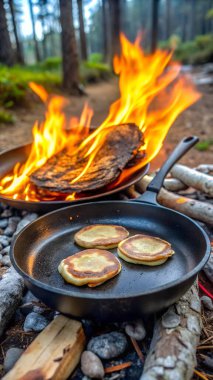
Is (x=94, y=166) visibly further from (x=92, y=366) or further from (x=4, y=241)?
(x=92, y=366)

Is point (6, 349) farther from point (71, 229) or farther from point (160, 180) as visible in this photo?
point (160, 180)

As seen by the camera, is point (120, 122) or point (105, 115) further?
point (105, 115)

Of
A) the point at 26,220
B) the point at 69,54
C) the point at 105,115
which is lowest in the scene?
the point at 105,115

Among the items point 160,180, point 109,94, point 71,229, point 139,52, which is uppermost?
point 139,52

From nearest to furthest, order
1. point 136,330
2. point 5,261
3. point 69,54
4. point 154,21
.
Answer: point 136,330, point 5,261, point 69,54, point 154,21

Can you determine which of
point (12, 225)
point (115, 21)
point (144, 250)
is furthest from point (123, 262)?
point (115, 21)

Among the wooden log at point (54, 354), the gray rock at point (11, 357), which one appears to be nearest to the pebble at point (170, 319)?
the wooden log at point (54, 354)

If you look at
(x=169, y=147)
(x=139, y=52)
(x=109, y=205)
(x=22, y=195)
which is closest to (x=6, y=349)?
(x=109, y=205)
